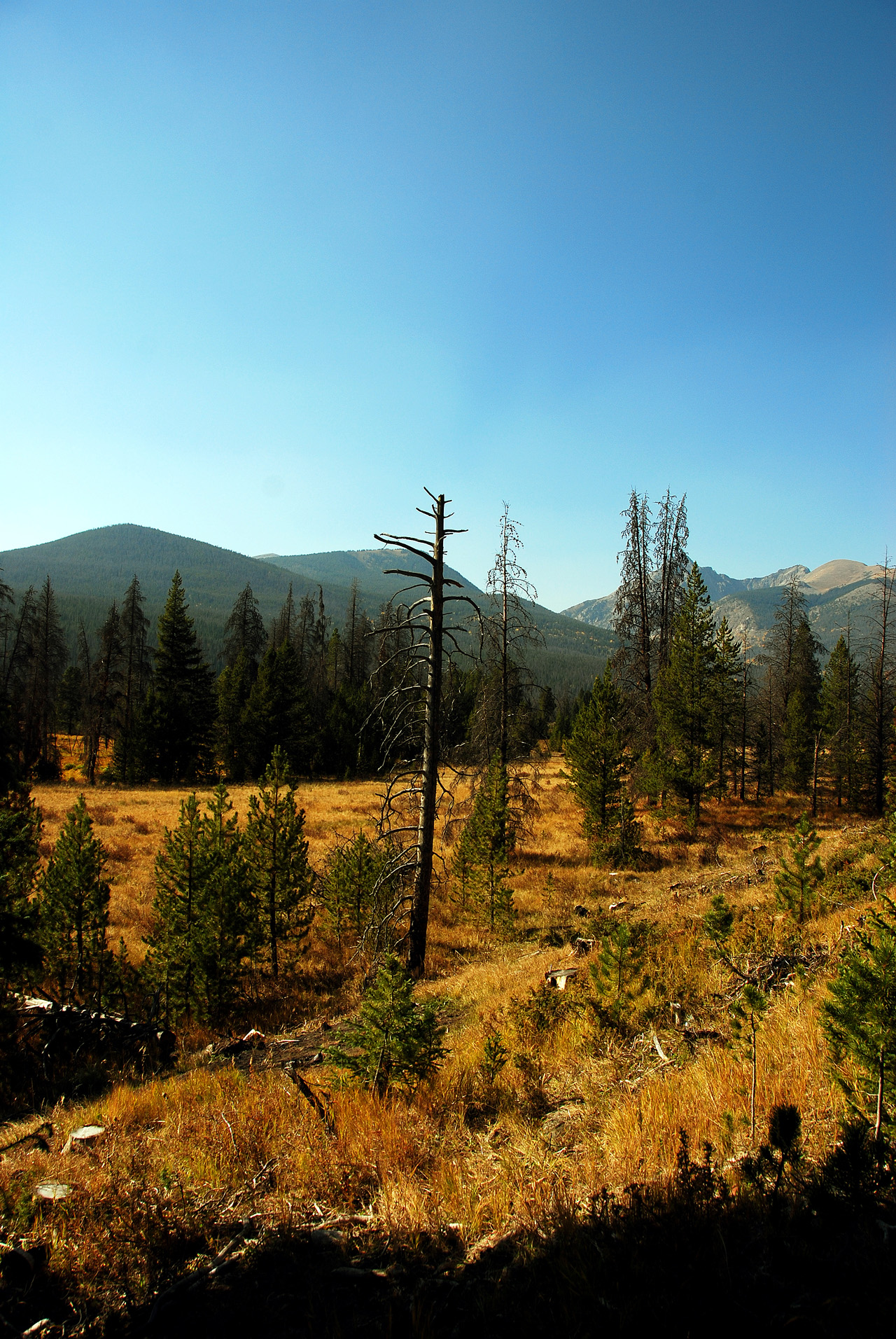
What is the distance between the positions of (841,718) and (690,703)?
15481 mm

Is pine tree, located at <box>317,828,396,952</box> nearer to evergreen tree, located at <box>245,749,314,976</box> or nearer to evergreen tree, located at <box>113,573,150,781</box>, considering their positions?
evergreen tree, located at <box>245,749,314,976</box>

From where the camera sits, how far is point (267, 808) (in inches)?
525

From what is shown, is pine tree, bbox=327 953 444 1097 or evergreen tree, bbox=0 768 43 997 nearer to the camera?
evergreen tree, bbox=0 768 43 997

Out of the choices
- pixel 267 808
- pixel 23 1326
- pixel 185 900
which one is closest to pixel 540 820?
pixel 267 808

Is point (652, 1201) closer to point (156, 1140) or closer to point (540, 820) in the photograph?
point (156, 1140)

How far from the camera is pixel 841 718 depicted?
107ft

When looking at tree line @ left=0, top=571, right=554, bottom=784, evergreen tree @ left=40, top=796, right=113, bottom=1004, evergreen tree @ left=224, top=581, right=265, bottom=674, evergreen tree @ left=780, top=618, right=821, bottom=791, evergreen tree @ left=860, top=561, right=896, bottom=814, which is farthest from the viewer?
evergreen tree @ left=224, top=581, right=265, bottom=674

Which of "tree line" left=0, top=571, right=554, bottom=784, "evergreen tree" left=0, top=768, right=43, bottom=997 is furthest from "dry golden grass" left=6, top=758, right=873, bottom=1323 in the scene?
"tree line" left=0, top=571, right=554, bottom=784

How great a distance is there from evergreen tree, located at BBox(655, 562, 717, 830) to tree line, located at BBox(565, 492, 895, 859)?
4 centimetres

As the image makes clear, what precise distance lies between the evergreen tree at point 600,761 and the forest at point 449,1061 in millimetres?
145

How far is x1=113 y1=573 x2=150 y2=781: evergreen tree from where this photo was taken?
38.8 metres

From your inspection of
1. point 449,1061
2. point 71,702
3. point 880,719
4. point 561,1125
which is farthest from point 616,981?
point 71,702

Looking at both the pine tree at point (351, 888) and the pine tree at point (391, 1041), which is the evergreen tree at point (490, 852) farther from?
the pine tree at point (391, 1041)

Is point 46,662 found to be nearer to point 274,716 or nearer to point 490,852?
point 274,716
